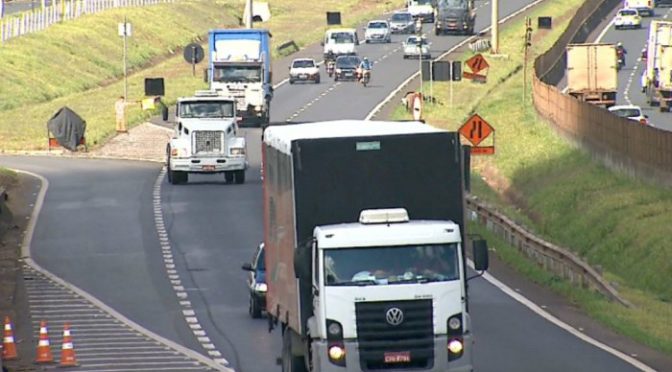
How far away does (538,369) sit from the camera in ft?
90.0

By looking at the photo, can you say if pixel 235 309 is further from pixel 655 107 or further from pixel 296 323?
pixel 655 107

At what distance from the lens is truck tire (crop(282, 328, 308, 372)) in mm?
24844

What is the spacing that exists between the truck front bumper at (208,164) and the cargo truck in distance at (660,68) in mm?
31701

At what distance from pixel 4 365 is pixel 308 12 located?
138 m

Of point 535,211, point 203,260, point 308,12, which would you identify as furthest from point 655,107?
point 308,12

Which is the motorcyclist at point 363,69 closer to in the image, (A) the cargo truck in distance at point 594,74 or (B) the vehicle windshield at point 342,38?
(B) the vehicle windshield at point 342,38

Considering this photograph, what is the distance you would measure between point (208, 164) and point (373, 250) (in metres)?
36.9

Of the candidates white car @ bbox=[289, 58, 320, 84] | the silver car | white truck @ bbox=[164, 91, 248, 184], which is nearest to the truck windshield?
white truck @ bbox=[164, 91, 248, 184]

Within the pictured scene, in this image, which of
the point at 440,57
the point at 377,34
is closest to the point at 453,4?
the point at 377,34

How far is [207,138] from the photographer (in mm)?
59938

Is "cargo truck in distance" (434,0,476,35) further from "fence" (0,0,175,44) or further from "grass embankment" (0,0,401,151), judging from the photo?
"fence" (0,0,175,44)

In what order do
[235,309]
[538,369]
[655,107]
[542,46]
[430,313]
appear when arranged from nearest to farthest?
[430,313] < [538,369] < [235,309] < [655,107] < [542,46]

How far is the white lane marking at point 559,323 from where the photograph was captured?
28.7 metres

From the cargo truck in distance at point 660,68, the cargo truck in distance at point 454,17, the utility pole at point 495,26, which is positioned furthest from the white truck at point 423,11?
the cargo truck in distance at point 660,68
